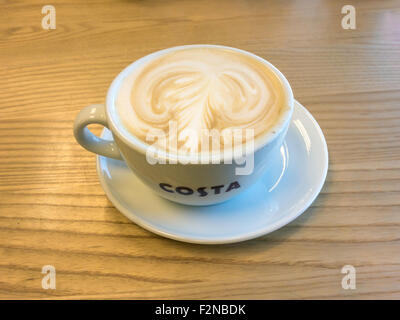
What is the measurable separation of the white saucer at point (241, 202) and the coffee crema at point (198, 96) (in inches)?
4.4

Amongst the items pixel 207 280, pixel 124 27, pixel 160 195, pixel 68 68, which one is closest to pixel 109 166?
pixel 160 195

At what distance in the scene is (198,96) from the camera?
0.51 metres

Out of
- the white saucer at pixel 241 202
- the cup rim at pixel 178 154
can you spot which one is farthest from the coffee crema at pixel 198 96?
the white saucer at pixel 241 202

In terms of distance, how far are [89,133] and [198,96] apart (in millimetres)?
163

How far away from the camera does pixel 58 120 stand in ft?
2.23

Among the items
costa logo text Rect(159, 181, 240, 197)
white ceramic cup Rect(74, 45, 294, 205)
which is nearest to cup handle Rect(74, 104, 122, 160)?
white ceramic cup Rect(74, 45, 294, 205)

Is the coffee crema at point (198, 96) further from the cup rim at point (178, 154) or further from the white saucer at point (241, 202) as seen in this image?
the white saucer at point (241, 202)

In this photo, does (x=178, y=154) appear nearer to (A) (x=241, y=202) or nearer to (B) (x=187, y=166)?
(B) (x=187, y=166)

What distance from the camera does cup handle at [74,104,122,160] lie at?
1.63 feet

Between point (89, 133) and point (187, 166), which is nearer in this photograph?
point (187, 166)

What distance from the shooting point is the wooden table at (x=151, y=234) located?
1.55ft

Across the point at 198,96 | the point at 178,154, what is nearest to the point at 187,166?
the point at 178,154

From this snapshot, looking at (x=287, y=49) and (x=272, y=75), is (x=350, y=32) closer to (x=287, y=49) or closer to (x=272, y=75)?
(x=287, y=49)

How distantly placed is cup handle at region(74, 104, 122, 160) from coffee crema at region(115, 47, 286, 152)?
0.03 meters
